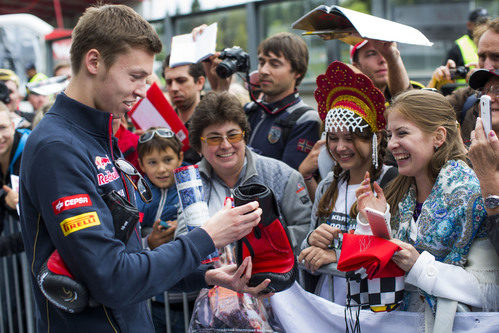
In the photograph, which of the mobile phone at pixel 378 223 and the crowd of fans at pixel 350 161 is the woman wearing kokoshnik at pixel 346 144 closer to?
the crowd of fans at pixel 350 161

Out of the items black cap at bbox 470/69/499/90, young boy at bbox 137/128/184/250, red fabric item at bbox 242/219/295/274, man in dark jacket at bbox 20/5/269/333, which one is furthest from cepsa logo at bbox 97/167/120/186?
black cap at bbox 470/69/499/90

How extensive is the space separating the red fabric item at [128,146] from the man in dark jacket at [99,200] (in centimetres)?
169

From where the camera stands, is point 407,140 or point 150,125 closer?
point 407,140

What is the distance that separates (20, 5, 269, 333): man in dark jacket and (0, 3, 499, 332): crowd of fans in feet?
0.12

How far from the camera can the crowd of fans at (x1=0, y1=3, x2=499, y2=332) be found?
73.5 inches

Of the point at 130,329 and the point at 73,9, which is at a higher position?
the point at 73,9

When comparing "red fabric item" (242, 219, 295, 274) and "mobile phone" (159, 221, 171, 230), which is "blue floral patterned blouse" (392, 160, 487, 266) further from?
"mobile phone" (159, 221, 171, 230)

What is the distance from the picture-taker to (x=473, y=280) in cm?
183

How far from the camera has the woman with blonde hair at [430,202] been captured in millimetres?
1845

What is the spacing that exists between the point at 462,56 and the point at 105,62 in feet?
13.1

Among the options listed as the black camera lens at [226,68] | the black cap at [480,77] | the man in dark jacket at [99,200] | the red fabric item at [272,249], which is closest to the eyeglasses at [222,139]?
the black camera lens at [226,68]

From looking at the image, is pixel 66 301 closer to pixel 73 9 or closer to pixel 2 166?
pixel 2 166

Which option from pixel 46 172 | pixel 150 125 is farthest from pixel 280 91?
pixel 46 172

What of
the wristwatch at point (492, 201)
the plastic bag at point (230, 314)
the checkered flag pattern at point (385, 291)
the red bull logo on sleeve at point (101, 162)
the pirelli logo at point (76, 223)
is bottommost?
the plastic bag at point (230, 314)
